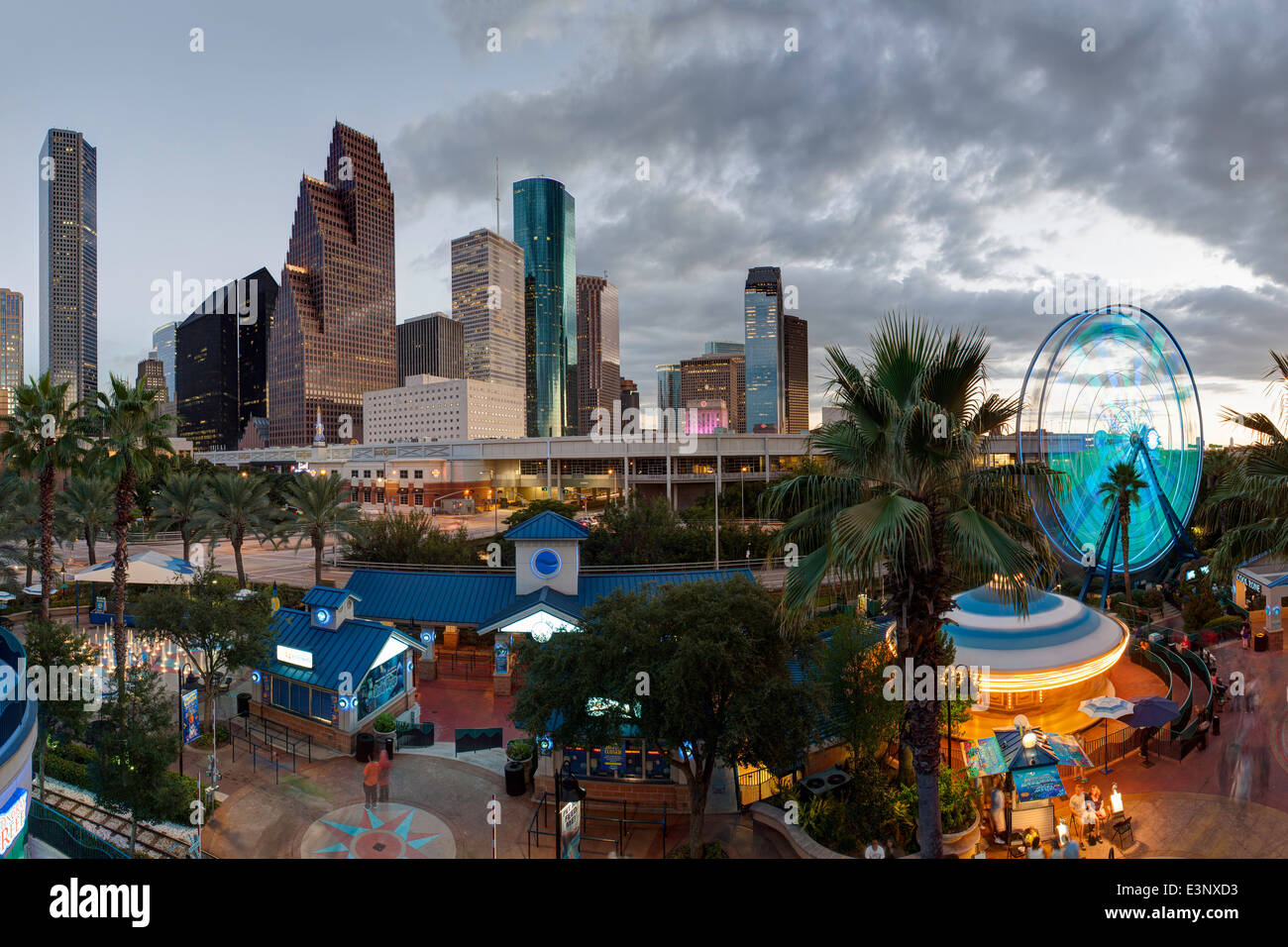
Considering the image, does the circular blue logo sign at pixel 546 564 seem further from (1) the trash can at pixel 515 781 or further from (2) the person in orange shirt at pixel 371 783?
(2) the person in orange shirt at pixel 371 783

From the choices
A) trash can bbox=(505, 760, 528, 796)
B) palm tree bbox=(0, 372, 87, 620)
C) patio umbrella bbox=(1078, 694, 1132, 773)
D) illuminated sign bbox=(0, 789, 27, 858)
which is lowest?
trash can bbox=(505, 760, 528, 796)

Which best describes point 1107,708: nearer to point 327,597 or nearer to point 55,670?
point 327,597

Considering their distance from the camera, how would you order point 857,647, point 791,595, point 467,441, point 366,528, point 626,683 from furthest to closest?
point 467,441
point 366,528
point 857,647
point 626,683
point 791,595

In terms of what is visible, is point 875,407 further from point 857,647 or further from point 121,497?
point 121,497

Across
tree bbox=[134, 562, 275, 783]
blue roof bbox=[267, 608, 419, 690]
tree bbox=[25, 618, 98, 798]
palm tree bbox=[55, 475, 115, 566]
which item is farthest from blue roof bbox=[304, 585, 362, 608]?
palm tree bbox=[55, 475, 115, 566]

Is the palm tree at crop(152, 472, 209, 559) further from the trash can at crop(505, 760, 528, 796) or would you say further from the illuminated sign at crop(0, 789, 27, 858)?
the illuminated sign at crop(0, 789, 27, 858)
